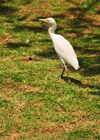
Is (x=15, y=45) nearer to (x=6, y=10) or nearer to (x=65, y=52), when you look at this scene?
(x=65, y=52)

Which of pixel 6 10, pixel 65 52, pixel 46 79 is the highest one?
pixel 65 52

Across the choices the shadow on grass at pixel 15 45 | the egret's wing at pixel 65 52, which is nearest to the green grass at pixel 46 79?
the shadow on grass at pixel 15 45

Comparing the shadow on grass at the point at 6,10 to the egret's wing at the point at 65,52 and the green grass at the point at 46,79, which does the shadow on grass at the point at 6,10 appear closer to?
the green grass at the point at 46,79

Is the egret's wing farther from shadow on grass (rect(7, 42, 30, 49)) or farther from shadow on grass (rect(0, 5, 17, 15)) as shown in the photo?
shadow on grass (rect(0, 5, 17, 15))

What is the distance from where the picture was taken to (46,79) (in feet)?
20.3

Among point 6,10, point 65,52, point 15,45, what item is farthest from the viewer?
point 6,10

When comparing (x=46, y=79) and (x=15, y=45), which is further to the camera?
(x=15, y=45)

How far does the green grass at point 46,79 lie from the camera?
181 inches

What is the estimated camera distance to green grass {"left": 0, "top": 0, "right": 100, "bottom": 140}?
4590mm

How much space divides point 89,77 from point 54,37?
132 cm

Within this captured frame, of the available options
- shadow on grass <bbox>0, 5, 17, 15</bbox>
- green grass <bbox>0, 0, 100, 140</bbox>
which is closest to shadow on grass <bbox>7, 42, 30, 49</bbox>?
green grass <bbox>0, 0, 100, 140</bbox>

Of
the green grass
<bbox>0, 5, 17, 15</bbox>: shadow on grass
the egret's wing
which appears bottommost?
<bbox>0, 5, 17, 15</bbox>: shadow on grass

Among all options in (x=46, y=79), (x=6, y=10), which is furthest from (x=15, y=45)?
(x=6, y=10)

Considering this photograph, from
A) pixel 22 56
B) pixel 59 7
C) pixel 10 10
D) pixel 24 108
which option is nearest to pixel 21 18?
pixel 10 10
